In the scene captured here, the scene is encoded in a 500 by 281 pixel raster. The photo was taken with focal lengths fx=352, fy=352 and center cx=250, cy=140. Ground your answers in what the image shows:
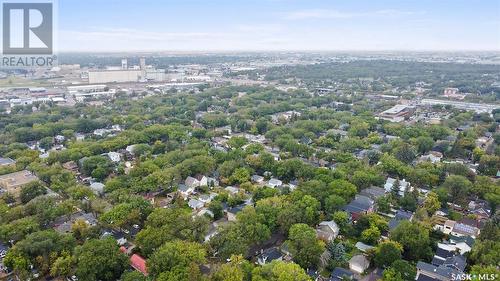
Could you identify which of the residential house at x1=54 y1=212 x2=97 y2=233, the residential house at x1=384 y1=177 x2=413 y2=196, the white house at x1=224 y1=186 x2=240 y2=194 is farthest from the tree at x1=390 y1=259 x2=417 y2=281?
the residential house at x1=54 y1=212 x2=97 y2=233

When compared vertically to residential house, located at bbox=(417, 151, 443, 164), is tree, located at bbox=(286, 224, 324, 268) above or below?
below

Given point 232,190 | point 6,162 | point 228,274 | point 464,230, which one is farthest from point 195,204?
point 6,162

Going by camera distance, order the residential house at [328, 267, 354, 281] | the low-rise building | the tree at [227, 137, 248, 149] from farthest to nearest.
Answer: the tree at [227, 137, 248, 149] → the low-rise building → the residential house at [328, 267, 354, 281]

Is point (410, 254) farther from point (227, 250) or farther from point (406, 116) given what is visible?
point (406, 116)

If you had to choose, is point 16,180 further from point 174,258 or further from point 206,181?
point 174,258

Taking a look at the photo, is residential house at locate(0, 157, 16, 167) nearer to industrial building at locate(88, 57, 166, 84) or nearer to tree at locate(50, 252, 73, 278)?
tree at locate(50, 252, 73, 278)

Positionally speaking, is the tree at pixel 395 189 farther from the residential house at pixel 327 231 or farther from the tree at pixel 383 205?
the residential house at pixel 327 231
